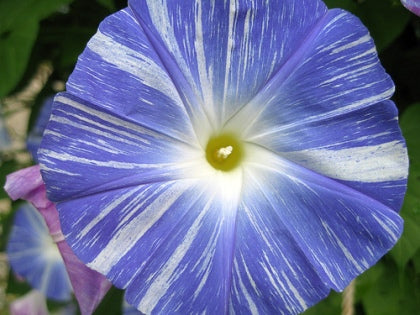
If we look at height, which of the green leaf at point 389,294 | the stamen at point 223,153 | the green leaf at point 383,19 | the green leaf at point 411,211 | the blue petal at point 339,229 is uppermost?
the stamen at point 223,153

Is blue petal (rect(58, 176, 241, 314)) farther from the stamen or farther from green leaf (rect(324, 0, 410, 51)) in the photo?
green leaf (rect(324, 0, 410, 51))

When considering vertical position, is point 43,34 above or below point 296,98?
above

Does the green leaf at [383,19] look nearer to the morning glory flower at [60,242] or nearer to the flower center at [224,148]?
the flower center at [224,148]

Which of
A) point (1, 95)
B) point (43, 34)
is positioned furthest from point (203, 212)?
point (43, 34)

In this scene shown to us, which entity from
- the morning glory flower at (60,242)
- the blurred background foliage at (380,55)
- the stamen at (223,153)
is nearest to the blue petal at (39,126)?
the blurred background foliage at (380,55)

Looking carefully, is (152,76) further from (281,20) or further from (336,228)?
(336,228)

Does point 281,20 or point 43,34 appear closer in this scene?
point 281,20
